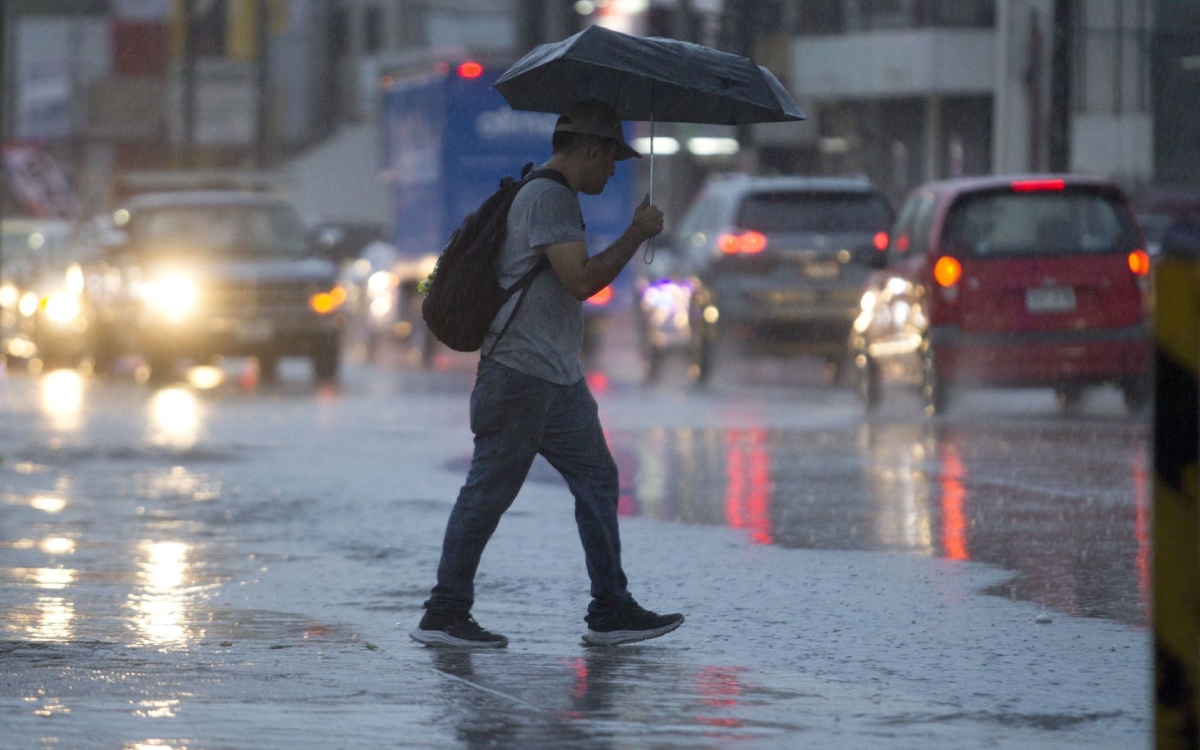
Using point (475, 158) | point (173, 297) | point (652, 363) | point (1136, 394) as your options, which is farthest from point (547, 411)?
point (475, 158)

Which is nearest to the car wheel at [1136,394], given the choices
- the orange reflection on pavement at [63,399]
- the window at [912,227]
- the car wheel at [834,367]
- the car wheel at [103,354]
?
the window at [912,227]

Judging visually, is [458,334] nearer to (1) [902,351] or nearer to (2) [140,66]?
(1) [902,351]

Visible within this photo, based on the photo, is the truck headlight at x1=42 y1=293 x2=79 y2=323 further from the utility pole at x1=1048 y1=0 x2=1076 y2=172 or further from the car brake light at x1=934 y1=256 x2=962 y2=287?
the car brake light at x1=934 y1=256 x2=962 y2=287

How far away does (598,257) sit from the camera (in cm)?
738

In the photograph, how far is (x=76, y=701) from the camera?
262 inches

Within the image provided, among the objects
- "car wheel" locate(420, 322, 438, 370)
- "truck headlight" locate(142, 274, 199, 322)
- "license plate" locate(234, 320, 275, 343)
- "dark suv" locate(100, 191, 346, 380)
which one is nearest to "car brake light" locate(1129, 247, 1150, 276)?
"dark suv" locate(100, 191, 346, 380)

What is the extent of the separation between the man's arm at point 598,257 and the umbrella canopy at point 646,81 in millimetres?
497

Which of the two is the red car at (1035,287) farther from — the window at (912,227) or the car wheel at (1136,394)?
the window at (912,227)

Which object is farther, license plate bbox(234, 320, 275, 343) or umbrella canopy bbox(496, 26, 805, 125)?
license plate bbox(234, 320, 275, 343)

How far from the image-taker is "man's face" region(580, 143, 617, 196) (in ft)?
25.2

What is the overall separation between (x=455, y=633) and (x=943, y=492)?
526cm

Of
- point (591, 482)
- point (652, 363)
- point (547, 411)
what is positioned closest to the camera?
point (547, 411)

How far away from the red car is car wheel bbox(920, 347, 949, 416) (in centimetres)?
1

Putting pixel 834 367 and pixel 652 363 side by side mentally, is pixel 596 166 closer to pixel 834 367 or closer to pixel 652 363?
pixel 652 363
